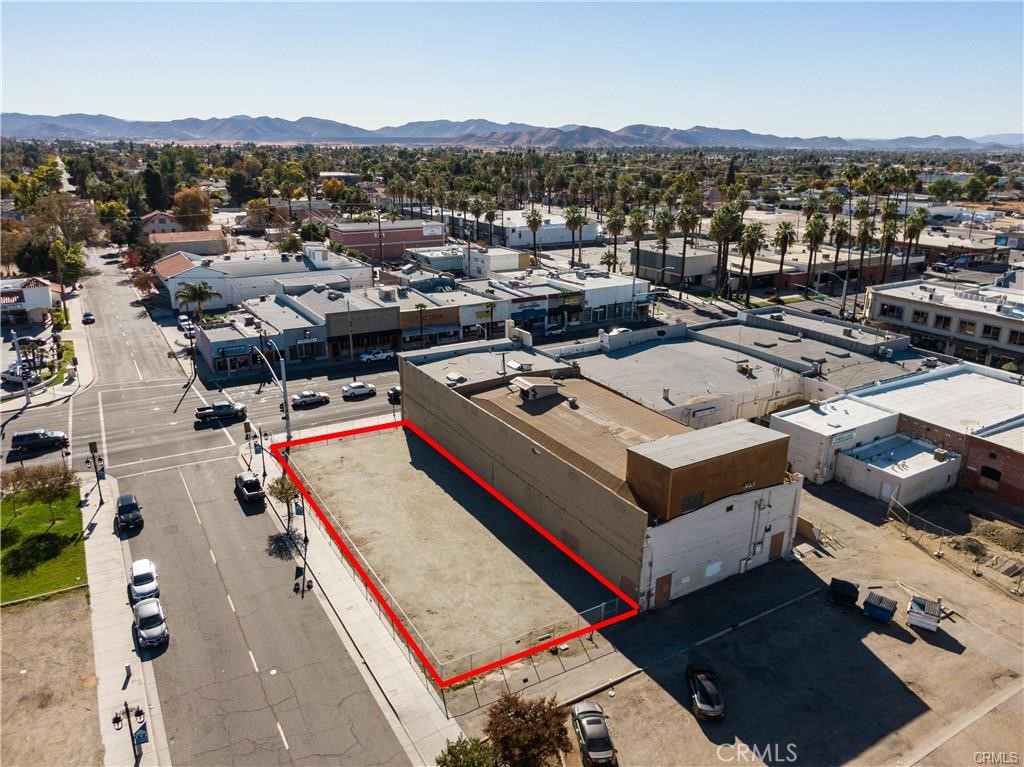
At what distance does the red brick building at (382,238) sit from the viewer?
458ft

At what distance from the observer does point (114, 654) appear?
117 feet

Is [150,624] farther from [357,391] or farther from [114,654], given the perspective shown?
[357,391]

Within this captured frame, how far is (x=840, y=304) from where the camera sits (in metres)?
112

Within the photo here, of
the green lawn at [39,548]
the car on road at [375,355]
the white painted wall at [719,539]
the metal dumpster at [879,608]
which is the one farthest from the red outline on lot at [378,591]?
the car on road at [375,355]

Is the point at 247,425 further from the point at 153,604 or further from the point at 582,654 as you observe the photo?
the point at 582,654

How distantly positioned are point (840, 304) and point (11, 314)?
122192mm

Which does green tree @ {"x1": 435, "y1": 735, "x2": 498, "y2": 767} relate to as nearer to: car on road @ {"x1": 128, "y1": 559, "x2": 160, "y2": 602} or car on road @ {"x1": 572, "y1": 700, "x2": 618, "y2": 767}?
car on road @ {"x1": 572, "y1": 700, "x2": 618, "y2": 767}

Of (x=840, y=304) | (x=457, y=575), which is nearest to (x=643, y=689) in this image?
(x=457, y=575)

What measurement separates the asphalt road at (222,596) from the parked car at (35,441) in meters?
1.38

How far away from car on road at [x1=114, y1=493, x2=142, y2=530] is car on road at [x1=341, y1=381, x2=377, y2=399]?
26.0 meters

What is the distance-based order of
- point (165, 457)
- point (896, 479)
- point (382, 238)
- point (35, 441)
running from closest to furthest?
point (896, 479) → point (165, 457) → point (35, 441) → point (382, 238)

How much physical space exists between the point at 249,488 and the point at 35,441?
Result: 2274 cm
